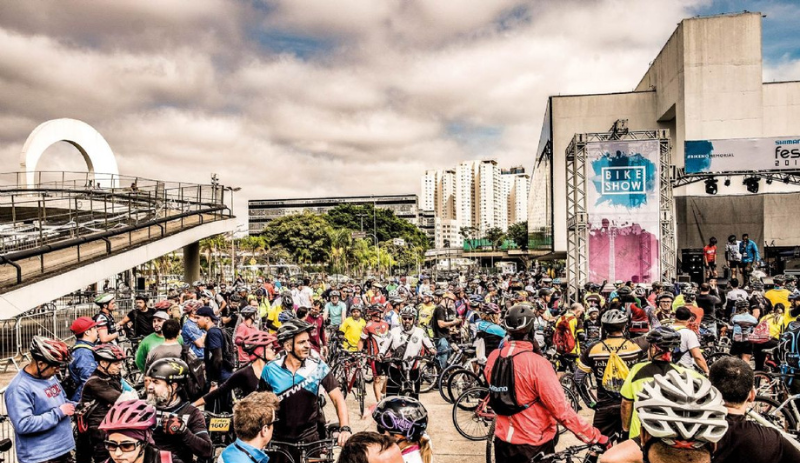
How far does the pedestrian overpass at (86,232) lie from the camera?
1315cm

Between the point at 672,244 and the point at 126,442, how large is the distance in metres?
20.6

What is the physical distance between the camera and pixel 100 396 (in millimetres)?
4281

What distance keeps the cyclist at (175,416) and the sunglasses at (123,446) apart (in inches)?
22.8

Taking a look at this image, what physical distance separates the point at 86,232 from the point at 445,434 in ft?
52.3

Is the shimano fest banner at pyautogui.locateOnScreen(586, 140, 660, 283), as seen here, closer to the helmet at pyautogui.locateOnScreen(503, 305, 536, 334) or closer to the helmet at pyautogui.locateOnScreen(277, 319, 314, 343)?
the helmet at pyautogui.locateOnScreen(503, 305, 536, 334)

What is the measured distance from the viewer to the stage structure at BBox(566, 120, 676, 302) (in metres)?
20.0

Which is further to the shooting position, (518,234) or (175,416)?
(518,234)

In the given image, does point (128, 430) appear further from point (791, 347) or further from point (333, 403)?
point (791, 347)

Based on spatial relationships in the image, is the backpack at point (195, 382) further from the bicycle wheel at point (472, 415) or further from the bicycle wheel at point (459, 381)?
the bicycle wheel at point (459, 381)

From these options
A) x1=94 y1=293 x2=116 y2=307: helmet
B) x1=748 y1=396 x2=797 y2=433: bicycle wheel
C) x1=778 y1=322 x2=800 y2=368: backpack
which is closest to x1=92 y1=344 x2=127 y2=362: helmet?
x1=94 y1=293 x2=116 y2=307: helmet

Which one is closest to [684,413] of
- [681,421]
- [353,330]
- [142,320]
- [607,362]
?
[681,421]

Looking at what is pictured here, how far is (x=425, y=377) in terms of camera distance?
10.5 m

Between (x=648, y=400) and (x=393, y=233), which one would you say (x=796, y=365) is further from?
(x=393, y=233)

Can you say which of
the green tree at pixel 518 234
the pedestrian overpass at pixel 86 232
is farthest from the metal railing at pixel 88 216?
the green tree at pixel 518 234
